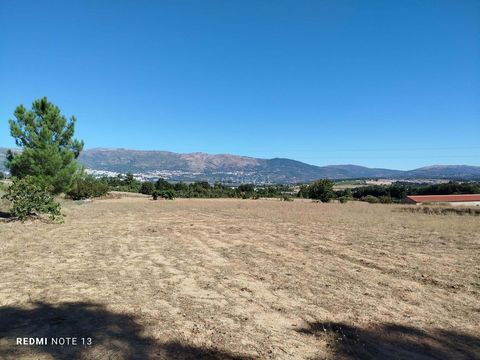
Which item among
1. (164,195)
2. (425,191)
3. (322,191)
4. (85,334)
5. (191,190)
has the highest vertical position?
(85,334)

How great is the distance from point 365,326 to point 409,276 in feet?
11.5

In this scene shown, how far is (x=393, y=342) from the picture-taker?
434 centimetres

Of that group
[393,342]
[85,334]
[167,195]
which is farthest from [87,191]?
[393,342]

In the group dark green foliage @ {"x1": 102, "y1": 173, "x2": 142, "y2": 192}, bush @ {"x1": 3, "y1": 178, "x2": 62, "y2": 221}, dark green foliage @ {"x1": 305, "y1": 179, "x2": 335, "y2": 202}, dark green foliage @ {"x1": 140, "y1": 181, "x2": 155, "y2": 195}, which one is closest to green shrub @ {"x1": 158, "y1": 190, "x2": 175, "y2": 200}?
dark green foliage @ {"x1": 140, "y1": 181, "x2": 155, "y2": 195}

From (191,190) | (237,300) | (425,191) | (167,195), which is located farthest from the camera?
(425,191)

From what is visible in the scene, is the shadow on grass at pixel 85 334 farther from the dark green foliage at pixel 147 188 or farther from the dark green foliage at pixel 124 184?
the dark green foliage at pixel 124 184

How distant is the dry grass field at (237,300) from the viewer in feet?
13.3

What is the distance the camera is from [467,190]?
7269 cm

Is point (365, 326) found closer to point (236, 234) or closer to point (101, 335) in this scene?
point (101, 335)

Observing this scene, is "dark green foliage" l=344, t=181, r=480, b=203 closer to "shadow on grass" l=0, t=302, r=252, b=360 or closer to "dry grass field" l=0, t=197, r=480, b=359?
"dry grass field" l=0, t=197, r=480, b=359

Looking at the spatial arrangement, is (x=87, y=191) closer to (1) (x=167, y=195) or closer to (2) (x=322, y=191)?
(1) (x=167, y=195)

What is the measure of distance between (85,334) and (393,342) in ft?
11.7

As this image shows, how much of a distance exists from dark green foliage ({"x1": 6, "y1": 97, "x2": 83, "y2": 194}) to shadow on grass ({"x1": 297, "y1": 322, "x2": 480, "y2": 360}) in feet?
61.8

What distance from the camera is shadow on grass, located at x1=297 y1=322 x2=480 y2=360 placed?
4.02 metres
